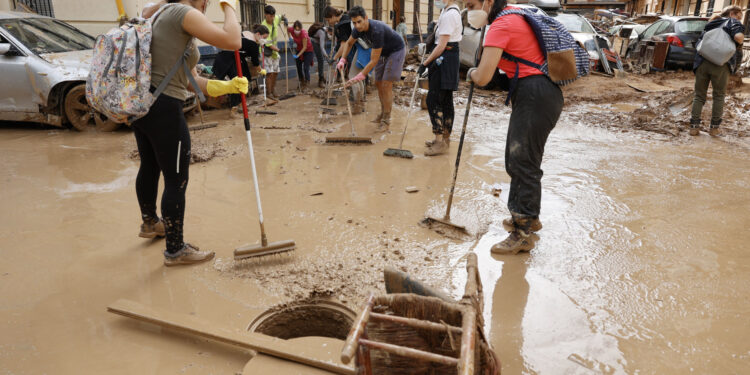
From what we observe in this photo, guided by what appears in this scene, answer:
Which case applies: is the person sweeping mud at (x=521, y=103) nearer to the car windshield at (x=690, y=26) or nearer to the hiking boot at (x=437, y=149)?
the hiking boot at (x=437, y=149)

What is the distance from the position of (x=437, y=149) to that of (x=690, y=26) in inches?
432

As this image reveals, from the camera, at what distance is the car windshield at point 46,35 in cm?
626

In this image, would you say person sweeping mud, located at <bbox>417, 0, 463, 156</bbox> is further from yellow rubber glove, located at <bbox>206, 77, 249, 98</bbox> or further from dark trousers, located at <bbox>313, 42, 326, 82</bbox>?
dark trousers, located at <bbox>313, 42, 326, 82</bbox>

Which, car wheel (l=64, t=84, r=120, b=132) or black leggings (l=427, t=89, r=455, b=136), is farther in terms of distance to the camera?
car wheel (l=64, t=84, r=120, b=132)

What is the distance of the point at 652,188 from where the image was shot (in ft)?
14.3

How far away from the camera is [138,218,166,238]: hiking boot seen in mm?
3223

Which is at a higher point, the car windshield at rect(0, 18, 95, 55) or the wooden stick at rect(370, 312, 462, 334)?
the car windshield at rect(0, 18, 95, 55)

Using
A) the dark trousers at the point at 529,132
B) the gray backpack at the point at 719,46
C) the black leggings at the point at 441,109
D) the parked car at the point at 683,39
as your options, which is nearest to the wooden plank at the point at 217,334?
the dark trousers at the point at 529,132

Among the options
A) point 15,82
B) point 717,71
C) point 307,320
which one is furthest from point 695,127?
point 15,82

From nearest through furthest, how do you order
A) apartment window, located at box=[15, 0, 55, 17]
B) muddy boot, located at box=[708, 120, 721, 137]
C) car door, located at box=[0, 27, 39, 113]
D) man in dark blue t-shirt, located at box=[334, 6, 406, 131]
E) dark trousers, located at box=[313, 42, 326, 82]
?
man in dark blue t-shirt, located at box=[334, 6, 406, 131], car door, located at box=[0, 27, 39, 113], muddy boot, located at box=[708, 120, 721, 137], apartment window, located at box=[15, 0, 55, 17], dark trousers, located at box=[313, 42, 326, 82]

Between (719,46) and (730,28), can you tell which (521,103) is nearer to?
(719,46)

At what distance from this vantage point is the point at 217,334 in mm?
2207

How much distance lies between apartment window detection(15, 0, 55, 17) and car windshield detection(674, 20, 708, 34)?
48.6 feet

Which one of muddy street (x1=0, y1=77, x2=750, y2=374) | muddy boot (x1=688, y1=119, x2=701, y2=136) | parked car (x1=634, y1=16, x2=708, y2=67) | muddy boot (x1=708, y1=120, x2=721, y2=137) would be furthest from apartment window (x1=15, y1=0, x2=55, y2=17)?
parked car (x1=634, y1=16, x2=708, y2=67)
